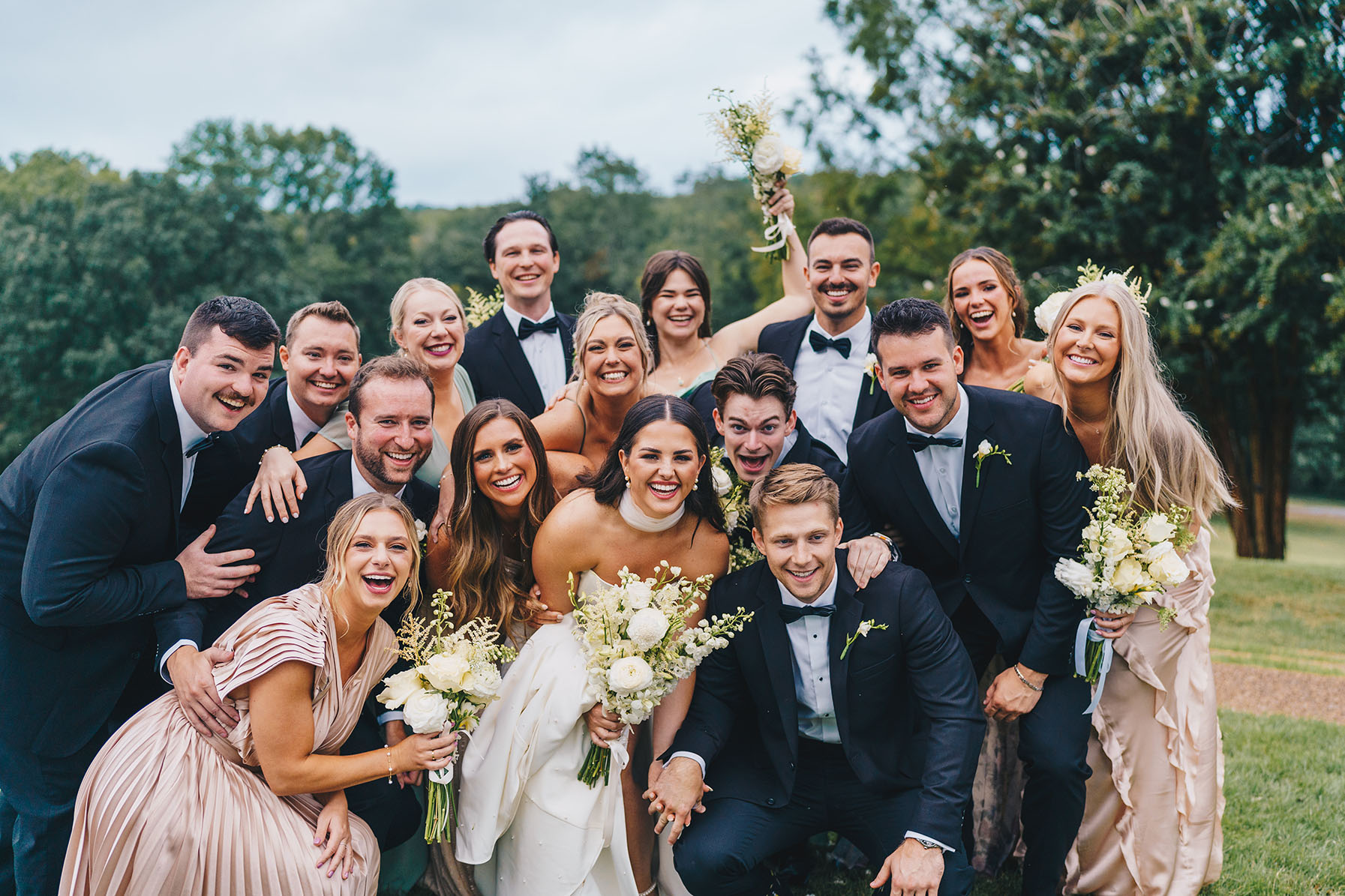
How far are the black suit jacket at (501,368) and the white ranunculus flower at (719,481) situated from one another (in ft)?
7.76

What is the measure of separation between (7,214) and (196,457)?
40163 millimetres

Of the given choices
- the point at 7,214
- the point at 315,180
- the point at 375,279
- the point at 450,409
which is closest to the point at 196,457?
the point at 450,409

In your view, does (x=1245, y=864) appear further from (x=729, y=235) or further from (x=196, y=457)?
(x=729, y=235)

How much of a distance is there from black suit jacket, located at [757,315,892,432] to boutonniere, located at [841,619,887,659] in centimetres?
183

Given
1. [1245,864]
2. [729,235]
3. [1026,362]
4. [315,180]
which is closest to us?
[1245,864]

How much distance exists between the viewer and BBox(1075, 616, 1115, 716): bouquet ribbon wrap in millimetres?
4840

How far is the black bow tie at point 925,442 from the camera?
4922 millimetres

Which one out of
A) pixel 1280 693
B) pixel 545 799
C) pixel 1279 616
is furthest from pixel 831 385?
pixel 1279 616

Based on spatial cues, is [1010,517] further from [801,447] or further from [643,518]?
[643,518]

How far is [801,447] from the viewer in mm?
5660

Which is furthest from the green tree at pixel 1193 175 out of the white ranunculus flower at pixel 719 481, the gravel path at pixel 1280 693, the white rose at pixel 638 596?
the white rose at pixel 638 596

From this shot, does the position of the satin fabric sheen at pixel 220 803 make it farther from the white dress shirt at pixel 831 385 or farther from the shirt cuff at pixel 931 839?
the white dress shirt at pixel 831 385

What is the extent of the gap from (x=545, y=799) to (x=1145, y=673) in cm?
326

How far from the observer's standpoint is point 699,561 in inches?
200
